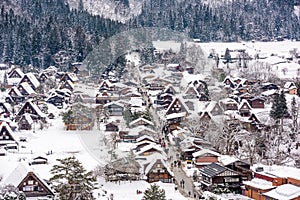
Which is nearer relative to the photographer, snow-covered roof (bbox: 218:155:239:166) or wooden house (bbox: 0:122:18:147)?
snow-covered roof (bbox: 218:155:239:166)

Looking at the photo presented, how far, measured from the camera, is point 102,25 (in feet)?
75.8

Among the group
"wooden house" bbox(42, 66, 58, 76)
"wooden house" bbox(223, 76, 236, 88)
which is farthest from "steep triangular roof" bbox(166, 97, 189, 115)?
"wooden house" bbox(42, 66, 58, 76)

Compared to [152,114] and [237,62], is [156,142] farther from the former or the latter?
[237,62]

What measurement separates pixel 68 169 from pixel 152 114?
7.17 m

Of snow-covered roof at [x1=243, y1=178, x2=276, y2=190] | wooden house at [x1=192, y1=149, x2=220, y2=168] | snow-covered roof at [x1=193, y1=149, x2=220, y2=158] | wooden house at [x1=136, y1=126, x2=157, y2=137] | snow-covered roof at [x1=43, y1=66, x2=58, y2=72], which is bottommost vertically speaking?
snow-covered roof at [x1=243, y1=178, x2=276, y2=190]

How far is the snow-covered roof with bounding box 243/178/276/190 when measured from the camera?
8305 millimetres

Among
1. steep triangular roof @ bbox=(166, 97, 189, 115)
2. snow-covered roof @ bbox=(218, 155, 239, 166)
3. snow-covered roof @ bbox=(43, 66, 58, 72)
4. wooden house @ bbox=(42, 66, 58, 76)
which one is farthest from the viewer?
snow-covered roof @ bbox=(43, 66, 58, 72)

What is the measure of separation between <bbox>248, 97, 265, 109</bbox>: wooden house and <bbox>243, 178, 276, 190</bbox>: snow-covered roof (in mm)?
6001

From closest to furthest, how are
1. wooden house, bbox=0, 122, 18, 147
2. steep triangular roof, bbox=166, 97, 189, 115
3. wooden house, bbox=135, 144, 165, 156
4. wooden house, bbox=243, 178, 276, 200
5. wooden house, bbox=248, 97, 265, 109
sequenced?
1. wooden house, bbox=243, 178, 276, 200
2. wooden house, bbox=135, 144, 165, 156
3. wooden house, bbox=0, 122, 18, 147
4. steep triangular roof, bbox=166, 97, 189, 115
5. wooden house, bbox=248, 97, 265, 109

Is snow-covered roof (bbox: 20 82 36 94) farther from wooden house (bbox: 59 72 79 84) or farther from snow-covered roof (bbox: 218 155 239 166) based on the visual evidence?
snow-covered roof (bbox: 218 155 239 166)

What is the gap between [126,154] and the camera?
9.79 m

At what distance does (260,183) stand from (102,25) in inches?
614

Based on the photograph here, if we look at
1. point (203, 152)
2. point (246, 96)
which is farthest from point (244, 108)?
point (203, 152)

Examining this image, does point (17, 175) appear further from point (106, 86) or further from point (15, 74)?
point (15, 74)
